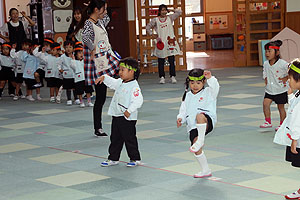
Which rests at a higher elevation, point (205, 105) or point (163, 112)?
point (205, 105)

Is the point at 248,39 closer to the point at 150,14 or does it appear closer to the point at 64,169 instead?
the point at 150,14

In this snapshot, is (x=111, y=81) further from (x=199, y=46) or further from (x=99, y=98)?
(x=199, y=46)

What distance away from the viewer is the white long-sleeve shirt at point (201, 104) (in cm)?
568

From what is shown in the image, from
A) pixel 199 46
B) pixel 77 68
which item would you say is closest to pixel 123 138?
pixel 77 68

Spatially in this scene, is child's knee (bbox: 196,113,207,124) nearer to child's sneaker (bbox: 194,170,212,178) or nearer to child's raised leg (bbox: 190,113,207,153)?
child's raised leg (bbox: 190,113,207,153)

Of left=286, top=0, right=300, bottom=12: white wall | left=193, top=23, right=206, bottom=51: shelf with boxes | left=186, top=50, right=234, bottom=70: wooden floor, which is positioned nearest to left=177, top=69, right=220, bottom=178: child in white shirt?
left=186, top=50, right=234, bottom=70: wooden floor

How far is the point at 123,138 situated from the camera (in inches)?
248

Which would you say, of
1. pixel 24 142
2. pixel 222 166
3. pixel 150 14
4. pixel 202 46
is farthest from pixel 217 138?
pixel 202 46

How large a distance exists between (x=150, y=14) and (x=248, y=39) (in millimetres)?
3026

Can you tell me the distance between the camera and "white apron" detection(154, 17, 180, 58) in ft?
46.0

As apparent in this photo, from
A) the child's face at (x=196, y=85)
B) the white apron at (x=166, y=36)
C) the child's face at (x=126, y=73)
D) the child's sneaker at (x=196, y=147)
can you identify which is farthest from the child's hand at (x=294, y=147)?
the white apron at (x=166, y=36)

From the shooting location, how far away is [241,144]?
712cm

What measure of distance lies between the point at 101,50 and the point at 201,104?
2.53 meters

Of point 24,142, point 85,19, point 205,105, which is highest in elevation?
point 85,19
